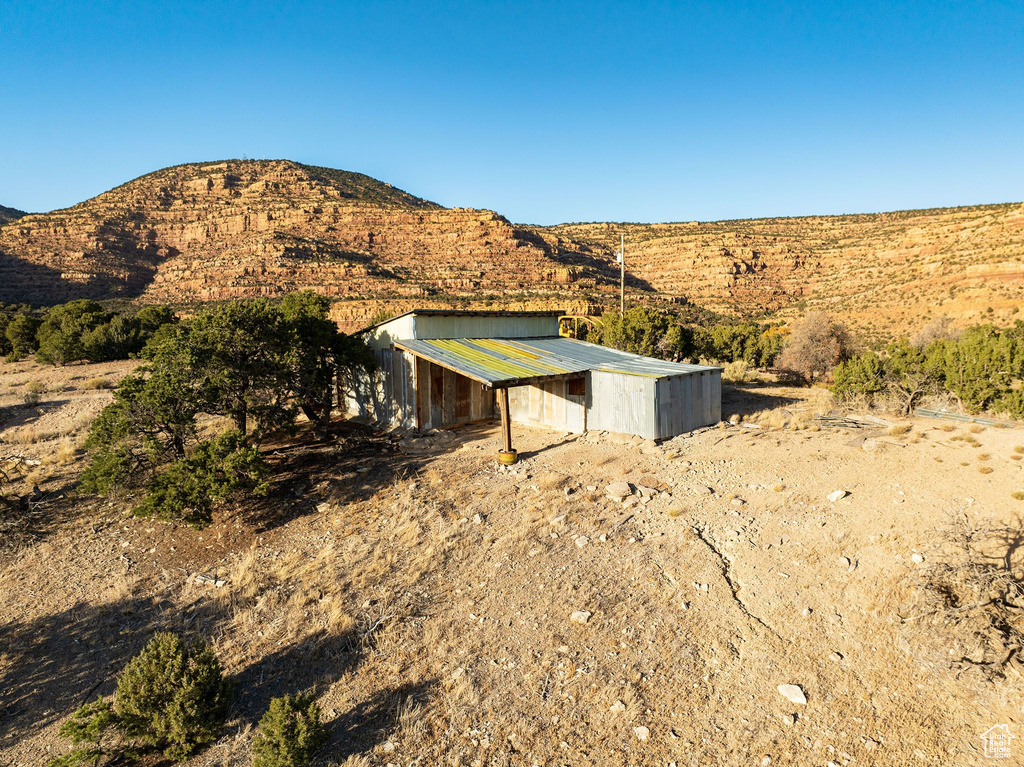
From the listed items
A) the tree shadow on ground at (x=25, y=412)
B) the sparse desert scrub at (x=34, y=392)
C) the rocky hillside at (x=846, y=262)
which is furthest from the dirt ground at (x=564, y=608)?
the rocky hillside at (x=846, y=262)

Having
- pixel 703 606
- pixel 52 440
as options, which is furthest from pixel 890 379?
pixel 52 440

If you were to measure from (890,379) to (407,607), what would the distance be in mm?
18606

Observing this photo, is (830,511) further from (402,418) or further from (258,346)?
(258,346)

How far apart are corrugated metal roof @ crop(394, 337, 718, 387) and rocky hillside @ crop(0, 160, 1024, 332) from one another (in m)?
34.1

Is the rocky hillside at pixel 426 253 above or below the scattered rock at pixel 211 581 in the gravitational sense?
above

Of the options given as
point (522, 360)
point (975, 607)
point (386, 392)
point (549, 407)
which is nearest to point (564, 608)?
point (975, 607)

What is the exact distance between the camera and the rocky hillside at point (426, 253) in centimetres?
5459

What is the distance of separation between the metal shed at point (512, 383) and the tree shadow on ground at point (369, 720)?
313 inches

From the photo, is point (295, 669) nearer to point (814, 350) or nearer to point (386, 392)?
point (386, 392)

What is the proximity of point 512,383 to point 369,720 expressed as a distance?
909 cm

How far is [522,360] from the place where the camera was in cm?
1703

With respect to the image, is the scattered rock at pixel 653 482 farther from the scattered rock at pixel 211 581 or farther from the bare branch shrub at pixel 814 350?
the bare branch shrub at pixel 814 350

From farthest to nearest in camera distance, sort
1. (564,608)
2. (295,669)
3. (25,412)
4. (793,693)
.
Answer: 1. (25,412)
2. (564,608)
3. (295,669)
4. (793,693)

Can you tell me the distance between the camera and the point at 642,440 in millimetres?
14789
